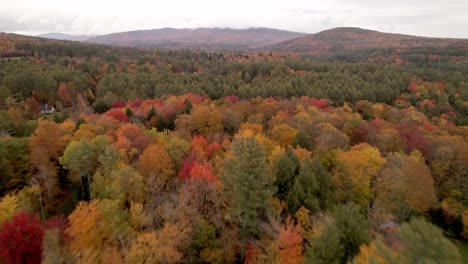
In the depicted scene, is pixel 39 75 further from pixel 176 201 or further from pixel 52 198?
pixel 176 201

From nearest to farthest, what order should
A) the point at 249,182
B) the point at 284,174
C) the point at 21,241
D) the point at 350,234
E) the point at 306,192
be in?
the point at 350,234 < the point at 21,241 < the point at 249,182 < the point at 306,192 < the point at 284,174

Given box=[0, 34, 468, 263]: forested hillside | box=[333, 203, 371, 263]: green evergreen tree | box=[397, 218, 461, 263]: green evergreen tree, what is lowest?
box=[0, 34, 468, 263]: forested hillside

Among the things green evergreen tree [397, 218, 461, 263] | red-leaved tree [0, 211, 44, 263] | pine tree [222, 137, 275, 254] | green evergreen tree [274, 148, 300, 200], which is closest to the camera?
green evergreen tree [397, 218, 461, 263]

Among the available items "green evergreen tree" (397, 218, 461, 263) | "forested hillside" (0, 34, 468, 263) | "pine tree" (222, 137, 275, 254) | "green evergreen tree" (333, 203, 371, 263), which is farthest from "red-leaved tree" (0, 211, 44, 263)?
"green evergreen tree" (397, 218, 461, 263)

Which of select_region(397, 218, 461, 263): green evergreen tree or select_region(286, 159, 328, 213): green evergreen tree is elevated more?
select_region(397, 218, 461, 263): green evergreen tree

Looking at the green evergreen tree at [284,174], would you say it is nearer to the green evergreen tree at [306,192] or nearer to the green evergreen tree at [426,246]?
the green evergreen tree at [306,192]

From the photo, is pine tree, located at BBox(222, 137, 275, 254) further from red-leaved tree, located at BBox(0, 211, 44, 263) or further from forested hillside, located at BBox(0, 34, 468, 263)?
red-leaved tree, located at BBox(0, 211, 44, 263)

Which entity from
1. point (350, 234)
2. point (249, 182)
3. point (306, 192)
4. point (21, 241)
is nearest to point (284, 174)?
point (306, 192)

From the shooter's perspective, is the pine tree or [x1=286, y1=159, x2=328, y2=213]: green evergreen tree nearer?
the pine tree

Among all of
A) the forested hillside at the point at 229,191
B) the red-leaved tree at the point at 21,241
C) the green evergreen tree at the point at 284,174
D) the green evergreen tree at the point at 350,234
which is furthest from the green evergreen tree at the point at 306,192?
the red-leaved tree at the point at 21,241

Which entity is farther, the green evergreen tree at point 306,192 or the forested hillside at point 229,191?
the green evergreen tree at point 306,192

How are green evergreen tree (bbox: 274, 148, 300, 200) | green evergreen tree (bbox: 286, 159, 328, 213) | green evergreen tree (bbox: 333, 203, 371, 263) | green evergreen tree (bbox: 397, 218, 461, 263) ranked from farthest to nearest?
green evergreen tree (bbox: 274, 148, 300, 200)
green evergreen tree (bbox: 286, 159, 328, 213)
green evergreen tree (bbox: 333, 203, 371, 263)
green evergreen tree (bbox: 397, 218, 461, 263)

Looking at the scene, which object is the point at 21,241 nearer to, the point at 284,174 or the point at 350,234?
the point at 284,174
